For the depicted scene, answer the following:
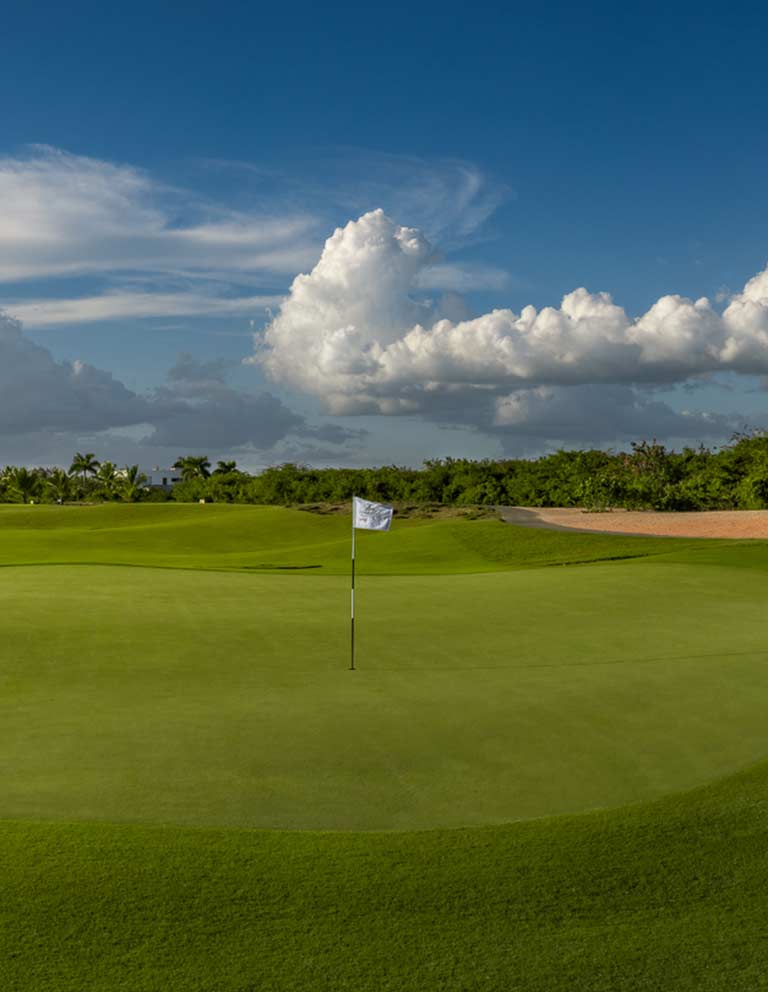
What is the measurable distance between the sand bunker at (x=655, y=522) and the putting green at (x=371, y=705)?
21.5 metres

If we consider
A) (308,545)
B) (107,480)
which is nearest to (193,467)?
(107,480)

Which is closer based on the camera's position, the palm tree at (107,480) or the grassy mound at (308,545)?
the grassy mound at (308,545)

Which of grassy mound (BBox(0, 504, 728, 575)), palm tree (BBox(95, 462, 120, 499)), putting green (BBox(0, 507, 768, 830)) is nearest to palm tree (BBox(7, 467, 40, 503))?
palm tree (BBox(95, 462, 120, 499))

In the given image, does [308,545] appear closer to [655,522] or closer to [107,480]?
[655,522]

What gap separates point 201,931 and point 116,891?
65 cm

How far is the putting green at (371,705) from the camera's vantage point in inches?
256

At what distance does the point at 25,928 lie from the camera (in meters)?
4.56

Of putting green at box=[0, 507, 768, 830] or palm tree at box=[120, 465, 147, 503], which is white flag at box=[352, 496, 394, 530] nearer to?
putting green at box=[0, 507, 768, 830]

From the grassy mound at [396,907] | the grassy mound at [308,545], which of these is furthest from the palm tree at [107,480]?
the grassy mound at [396,907]

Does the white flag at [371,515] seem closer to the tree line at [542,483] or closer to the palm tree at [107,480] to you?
the tree line at [542,483]

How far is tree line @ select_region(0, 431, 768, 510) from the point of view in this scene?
2062 inches

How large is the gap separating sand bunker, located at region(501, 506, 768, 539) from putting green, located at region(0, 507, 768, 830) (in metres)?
21.5

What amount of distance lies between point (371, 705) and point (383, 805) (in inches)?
110

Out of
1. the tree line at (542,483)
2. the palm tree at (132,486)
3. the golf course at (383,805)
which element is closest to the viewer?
the golf course at (383,805)
